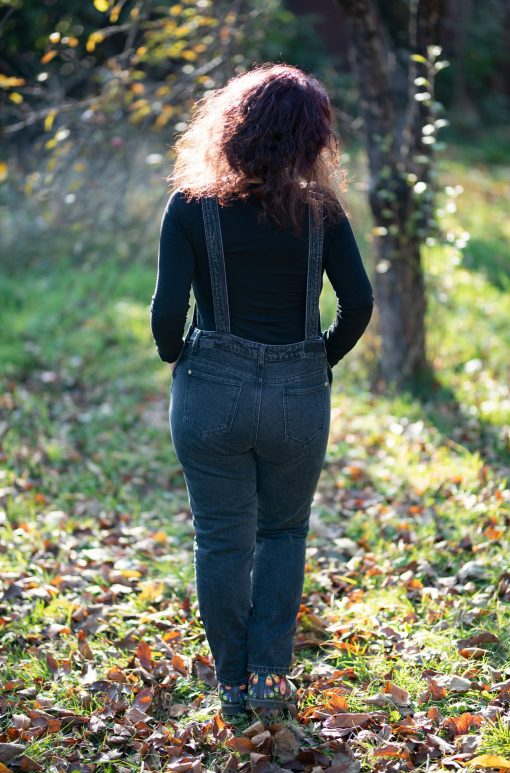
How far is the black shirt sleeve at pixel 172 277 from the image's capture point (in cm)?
245

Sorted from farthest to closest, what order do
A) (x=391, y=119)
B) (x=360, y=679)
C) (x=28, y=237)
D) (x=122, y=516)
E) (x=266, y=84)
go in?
(x=28, y=237) → (x=391, y=119) → (x=122, y=516) → (x=360, y=679) → (x=266, y=84)

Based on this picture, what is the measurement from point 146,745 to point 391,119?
4303 mm

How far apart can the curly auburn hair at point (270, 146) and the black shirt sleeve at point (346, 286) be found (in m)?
0.14

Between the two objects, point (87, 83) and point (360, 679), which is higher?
point (87, 83)

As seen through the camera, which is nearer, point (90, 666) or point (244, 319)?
point (244, 319)

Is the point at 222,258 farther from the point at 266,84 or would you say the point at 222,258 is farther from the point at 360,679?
the point at 360,679

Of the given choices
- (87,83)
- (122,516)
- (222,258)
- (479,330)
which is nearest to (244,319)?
(222,258)

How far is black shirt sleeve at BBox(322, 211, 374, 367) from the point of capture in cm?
254

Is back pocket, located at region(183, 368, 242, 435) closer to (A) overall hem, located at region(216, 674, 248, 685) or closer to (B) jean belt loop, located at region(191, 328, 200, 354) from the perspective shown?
(B) jean belt loop, located at region(191, 328, 200, 354)

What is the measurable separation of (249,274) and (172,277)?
0.24 meters

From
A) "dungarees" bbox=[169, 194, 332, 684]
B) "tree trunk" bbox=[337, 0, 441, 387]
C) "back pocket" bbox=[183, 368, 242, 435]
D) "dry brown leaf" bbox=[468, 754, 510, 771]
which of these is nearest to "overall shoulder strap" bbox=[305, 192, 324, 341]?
"dungarees" bbox=[169, 194, 332, 684]

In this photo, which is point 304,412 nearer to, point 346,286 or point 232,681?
point 346,286

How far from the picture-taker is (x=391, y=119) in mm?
5484

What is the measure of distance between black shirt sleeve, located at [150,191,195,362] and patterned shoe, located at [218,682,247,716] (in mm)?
1250
